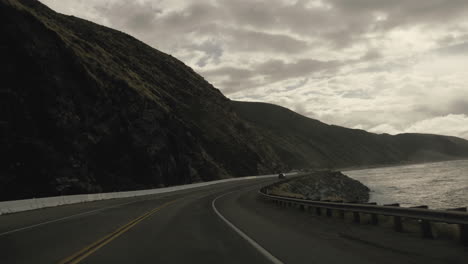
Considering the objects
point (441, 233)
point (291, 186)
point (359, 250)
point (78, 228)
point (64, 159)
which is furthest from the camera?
point (291, 186)

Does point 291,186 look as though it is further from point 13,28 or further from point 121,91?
point 13,28

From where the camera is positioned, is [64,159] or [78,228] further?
[64,159]

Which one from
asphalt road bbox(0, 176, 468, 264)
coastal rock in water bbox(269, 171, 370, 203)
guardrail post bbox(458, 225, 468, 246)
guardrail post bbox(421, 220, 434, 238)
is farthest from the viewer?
coastal rock in water bbox(269, 171, 370, 203)

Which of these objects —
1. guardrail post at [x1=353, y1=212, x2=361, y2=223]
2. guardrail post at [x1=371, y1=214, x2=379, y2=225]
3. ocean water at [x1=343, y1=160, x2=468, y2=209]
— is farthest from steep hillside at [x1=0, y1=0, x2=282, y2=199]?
guardrail post at [x1=371, y1=214, x2=379, y2=225]

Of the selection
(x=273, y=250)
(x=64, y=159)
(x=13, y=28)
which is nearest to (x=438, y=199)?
(x=64, y=159)

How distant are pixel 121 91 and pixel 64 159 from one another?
1697 centimetres

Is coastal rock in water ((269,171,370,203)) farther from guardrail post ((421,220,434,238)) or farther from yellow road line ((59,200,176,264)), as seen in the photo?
guardrail post ((421,220,434,238))

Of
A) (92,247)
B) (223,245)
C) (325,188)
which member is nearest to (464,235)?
(223,245)

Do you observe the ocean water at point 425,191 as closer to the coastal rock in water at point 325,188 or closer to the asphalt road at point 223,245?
the coastal rock in water at point 325,188

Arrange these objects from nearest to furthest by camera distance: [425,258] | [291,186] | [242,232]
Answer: [425,258] < [242,232] < [291,186]

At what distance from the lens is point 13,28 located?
4494 cm

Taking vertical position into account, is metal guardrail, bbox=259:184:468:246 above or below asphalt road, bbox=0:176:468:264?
above

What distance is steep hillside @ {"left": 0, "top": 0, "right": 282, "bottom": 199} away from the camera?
130 feet

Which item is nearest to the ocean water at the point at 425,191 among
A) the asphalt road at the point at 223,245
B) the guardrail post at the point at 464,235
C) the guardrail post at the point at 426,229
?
the asphalt road at the point at 223,245
